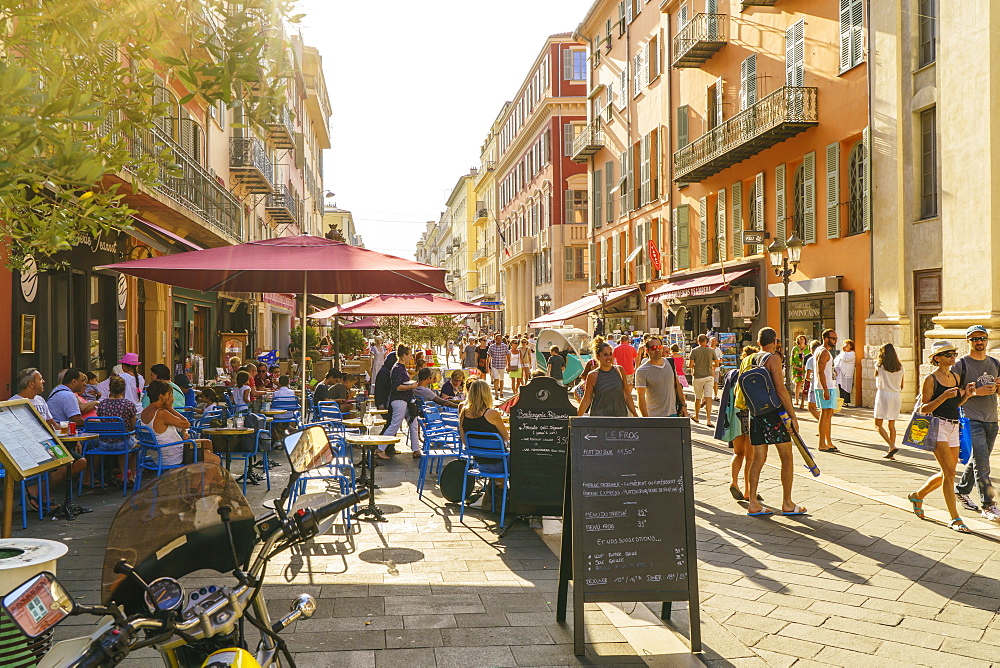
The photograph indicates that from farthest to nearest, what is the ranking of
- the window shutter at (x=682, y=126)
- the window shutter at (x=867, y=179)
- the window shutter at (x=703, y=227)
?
the window shutter at (x=682, y=126), the window shutter at (x=703, y=227), the window shutter at (x=867, y=179)

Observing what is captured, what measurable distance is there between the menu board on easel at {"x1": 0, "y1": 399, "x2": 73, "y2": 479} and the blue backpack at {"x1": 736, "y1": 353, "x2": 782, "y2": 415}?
5.68 metres

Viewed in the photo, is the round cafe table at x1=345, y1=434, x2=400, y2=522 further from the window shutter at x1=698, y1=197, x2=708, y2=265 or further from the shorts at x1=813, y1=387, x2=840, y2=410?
the window shutter at x1=698, y1=197, x2=708, y2=265

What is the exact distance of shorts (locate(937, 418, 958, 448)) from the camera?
7.55 metres

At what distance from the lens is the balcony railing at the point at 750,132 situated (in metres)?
20.2

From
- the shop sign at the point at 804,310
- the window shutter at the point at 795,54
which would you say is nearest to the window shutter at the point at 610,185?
the window shutter at the point at 795,54

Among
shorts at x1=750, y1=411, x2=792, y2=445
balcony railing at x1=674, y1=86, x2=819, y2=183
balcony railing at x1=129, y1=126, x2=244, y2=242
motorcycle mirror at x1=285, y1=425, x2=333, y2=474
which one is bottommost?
shorts at x1=750, y1=411, x2=792, y2=445

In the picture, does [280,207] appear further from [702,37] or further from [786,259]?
[786,259]

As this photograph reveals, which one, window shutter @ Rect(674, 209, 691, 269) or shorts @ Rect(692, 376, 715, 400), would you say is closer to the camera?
shorts @ Rect(692, 376, 715, 400)

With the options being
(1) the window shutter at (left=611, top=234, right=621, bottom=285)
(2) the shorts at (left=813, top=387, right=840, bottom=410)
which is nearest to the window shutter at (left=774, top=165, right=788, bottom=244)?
(2) the shorts at (left=813, top=387, right=840, bottom=410)

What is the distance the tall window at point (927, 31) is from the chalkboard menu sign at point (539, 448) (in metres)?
13.3

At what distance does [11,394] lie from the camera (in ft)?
33.8

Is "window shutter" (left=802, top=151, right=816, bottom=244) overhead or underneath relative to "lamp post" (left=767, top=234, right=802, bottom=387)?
overhead

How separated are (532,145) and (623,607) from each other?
51.4 meters

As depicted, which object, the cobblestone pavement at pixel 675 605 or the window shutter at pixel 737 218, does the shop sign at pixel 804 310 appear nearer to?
the window shutter at pixel 737 218
